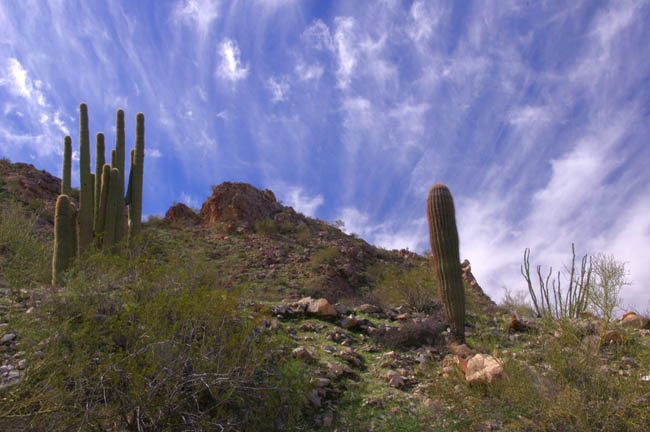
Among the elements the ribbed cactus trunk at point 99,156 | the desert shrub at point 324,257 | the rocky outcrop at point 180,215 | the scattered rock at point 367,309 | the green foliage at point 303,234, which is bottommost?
the scattered rock at point 367,309

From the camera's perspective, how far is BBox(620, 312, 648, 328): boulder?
8.04 meters

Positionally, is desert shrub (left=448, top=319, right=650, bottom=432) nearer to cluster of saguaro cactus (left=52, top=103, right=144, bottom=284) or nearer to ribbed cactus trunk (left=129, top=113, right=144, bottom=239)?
cluster of saguaro cactus (left=52, top=103, right=144, bottom=284)

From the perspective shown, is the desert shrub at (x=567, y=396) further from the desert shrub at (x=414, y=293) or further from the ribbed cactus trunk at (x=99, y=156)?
the ribbed cactus trunk at (x=99, y=156)

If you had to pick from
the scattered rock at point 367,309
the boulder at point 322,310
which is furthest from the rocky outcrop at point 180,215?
the boulder at point 322,310

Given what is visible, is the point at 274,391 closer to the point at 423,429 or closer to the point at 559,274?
the point at 423,429

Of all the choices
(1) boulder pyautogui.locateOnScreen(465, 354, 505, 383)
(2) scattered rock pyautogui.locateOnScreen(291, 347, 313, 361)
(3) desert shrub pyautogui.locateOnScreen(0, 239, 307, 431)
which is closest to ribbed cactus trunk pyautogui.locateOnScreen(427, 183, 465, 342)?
(1) boulder pyautogui.locateOnScreen(465, 354, 505, 383)

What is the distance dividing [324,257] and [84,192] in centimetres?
988

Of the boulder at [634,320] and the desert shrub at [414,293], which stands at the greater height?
the desert shrub at [414,293]

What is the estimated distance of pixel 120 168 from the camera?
1228cm

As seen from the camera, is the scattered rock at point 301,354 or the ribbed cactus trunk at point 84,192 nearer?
the scattered rock at point 301,354

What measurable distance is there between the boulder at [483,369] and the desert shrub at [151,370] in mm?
2159

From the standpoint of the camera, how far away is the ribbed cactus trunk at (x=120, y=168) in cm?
1120

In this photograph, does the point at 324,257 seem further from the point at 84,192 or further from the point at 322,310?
the point at 84,192

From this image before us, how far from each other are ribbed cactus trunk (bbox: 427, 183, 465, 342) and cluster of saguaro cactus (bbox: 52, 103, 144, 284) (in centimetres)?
694
